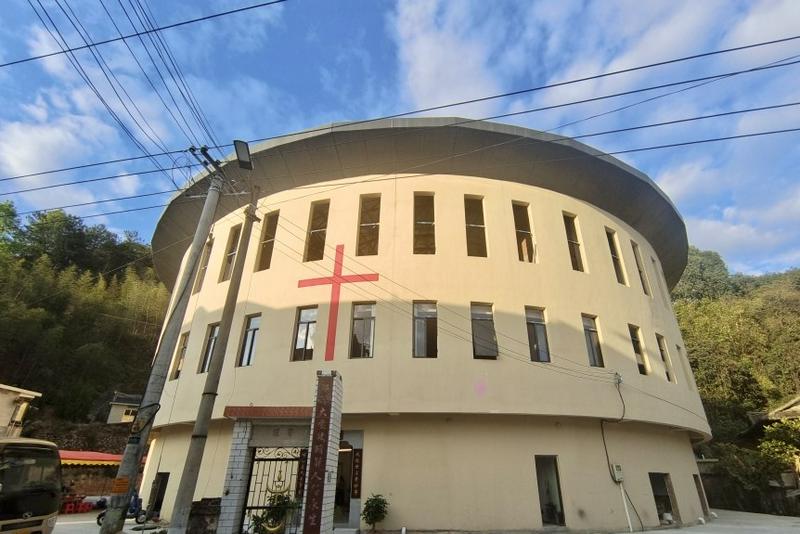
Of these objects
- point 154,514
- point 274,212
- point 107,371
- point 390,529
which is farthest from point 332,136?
point 107,371

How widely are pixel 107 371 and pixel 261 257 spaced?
2224cm

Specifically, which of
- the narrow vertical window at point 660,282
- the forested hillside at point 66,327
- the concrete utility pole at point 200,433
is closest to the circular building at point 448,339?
the narrow vertical window at point 660,282

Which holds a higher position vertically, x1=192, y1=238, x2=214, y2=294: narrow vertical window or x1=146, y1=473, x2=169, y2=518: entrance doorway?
x1=192, y1=238, x2=214, y2=294: narrow vertical window

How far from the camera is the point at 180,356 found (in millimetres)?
14938

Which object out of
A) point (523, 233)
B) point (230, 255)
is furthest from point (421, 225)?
point (230, 255)

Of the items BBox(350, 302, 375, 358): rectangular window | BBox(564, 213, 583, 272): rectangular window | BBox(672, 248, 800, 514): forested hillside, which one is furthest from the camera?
BBox(672, 248, 800, 514): forested hillside

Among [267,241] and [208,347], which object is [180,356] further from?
[267,241]

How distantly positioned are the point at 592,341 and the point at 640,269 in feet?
16.3

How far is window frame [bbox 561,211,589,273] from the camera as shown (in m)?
14.0

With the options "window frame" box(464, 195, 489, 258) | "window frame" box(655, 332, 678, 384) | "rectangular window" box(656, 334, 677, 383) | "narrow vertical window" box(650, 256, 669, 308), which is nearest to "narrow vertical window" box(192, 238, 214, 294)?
"window frame" box(464, 195, 489, 258)

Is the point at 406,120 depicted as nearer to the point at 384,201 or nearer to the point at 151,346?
the point at 384,201

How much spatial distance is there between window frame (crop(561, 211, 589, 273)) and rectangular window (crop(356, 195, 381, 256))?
6415 millimetres

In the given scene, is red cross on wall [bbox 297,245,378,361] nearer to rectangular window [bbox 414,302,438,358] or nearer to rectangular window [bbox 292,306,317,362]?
rectangular window [bbox 292,306,317,362]

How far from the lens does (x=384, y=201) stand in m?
13.6
